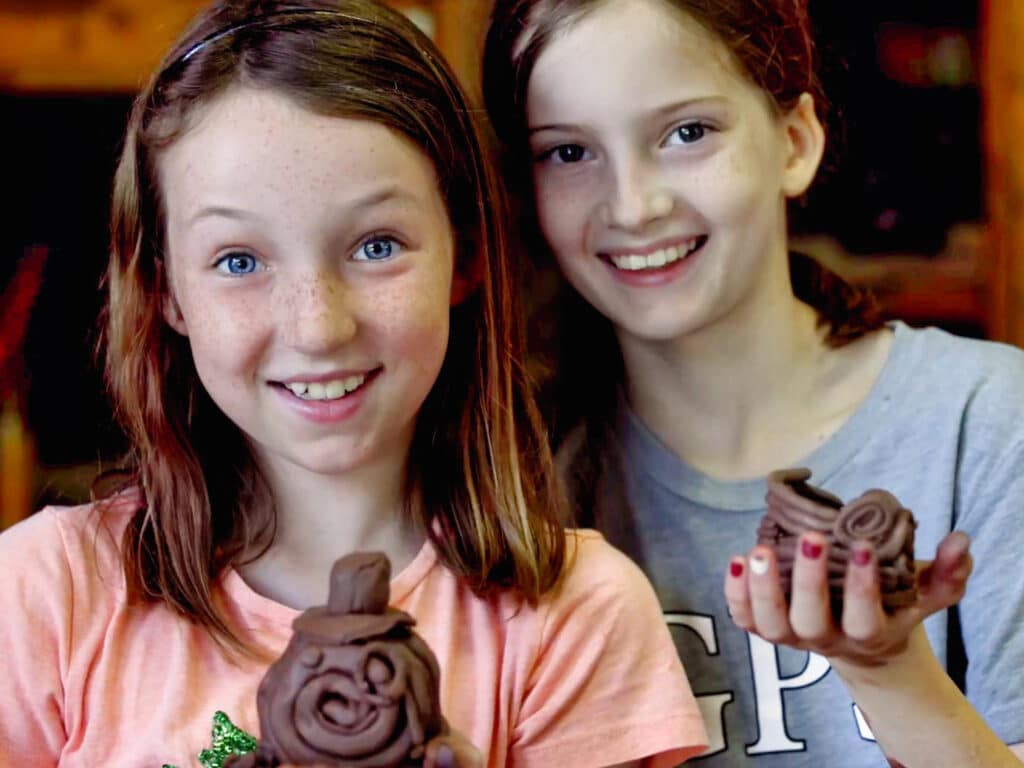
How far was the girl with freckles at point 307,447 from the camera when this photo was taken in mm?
1214

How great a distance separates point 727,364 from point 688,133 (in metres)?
0.30

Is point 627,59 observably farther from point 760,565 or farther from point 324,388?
point 760,565


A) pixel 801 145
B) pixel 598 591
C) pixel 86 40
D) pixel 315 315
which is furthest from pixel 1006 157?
pixel 86 40

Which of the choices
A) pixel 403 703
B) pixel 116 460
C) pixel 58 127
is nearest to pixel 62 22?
pixel 58 127

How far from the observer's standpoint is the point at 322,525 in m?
1.37

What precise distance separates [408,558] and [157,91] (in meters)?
0.51

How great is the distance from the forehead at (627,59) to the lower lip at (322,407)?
44cm

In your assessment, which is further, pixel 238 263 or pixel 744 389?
pixel 744 389

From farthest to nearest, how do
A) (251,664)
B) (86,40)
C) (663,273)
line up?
(86,40) < (663,273) < (251,664)

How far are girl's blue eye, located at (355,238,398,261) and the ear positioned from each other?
590mm

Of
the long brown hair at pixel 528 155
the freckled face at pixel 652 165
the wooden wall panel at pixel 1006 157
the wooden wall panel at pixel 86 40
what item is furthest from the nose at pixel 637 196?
the wooden wall panel at pixel 86 40

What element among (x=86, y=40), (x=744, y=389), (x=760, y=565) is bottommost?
(x=760, y=565)

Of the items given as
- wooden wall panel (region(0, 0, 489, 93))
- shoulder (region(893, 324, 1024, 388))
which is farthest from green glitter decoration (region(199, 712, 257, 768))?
wooden wall panel (region(0, 0, 489, 93))

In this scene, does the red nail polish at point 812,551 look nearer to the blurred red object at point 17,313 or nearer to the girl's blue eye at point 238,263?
the girl's blue eye at point 238,263
